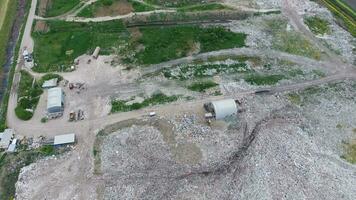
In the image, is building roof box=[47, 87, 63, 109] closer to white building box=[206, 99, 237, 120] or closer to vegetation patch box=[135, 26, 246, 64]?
vegetation patch box=[135, 26, 246, 64]

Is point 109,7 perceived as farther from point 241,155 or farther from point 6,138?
point 241,155

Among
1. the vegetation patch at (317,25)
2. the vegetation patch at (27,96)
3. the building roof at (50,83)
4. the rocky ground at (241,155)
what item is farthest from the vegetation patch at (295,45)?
the vegetation patch at (27,96)

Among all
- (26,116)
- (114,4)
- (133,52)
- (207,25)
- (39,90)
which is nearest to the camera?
(26,116)

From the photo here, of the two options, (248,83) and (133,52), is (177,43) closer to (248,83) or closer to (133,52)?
(133,52)

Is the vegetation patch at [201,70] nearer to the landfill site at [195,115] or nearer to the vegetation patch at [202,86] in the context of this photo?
the landfill site at [195,115]

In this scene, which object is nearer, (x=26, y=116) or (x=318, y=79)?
(x=26, y=116)

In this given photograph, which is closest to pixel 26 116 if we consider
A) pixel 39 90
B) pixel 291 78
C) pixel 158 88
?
pixel 39 90
